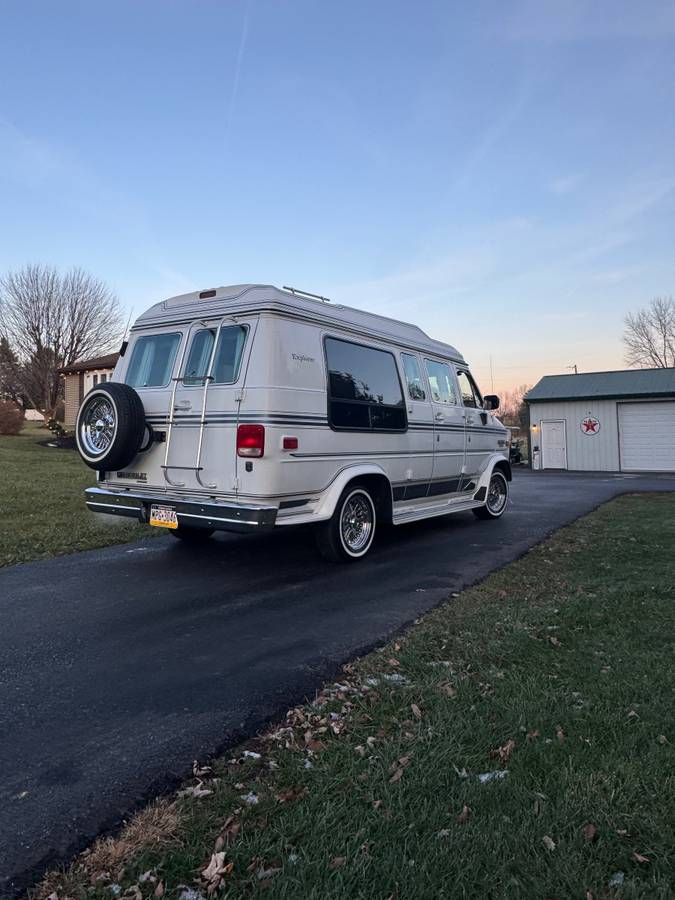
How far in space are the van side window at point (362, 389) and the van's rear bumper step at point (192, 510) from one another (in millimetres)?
1406

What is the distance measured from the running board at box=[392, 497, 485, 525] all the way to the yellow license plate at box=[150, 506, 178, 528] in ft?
8.69

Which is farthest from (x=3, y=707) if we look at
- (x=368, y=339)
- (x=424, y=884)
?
(x=368, y=339)

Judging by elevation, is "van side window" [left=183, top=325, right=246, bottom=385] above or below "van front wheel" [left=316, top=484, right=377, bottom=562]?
above

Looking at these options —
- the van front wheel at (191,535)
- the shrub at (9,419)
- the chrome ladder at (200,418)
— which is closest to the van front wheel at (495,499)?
the van front wheel at (191,535)

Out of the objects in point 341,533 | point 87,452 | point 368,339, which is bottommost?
point 341,533

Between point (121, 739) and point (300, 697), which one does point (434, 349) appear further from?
point (121, 739)

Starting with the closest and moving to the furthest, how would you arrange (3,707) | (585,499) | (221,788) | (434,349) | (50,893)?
(50,893) < (221,788) < (3,707) < (434,349) < (585,499)

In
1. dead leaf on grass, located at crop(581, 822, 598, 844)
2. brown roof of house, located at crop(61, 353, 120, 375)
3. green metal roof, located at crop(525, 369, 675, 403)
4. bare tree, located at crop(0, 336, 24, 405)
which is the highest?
bare tree, located at crop(0, 336, 24, 405)

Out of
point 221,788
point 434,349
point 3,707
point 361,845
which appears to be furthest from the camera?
point 434,349

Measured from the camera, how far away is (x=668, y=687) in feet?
10.9

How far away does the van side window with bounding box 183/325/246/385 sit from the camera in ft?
19.6

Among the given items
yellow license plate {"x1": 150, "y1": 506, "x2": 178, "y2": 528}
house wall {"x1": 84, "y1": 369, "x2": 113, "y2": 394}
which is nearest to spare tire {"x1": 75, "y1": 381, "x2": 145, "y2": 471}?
yellow license plate {"x1": 150, "y1": 506, "x2": 178, "y2": 528}

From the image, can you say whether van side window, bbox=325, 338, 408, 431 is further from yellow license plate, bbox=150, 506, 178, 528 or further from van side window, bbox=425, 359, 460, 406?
yellow license plate, bbox=150, 506, 178, 528

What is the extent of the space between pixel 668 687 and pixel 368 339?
16.1 ft
